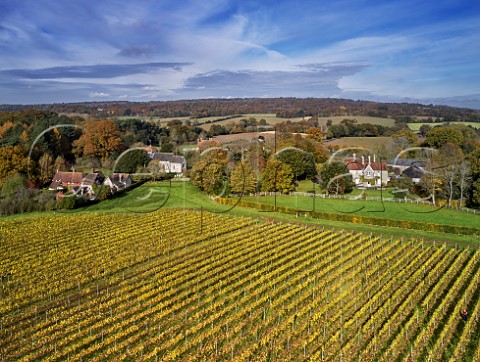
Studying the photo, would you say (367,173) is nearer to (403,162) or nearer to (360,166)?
(360,166)

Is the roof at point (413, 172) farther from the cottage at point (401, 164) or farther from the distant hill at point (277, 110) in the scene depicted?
the distant hill at point (277, 110)

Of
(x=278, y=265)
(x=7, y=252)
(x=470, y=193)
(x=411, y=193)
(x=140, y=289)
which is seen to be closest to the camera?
(x=140, y=289)

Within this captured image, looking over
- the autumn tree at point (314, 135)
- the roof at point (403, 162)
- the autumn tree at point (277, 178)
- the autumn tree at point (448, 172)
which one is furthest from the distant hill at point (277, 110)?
the autumn tree at point (277, 178)

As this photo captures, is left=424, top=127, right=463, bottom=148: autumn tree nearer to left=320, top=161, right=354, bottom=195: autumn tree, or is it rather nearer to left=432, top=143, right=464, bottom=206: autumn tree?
left=432, top=143, right=464, bottom=206: autumn tree

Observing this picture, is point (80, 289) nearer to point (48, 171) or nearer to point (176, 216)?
point (176, 216)

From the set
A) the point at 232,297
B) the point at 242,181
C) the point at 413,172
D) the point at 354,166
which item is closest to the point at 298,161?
the point at 354,166

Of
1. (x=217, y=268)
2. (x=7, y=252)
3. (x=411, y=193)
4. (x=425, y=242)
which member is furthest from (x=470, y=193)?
(x=7, y=252)
